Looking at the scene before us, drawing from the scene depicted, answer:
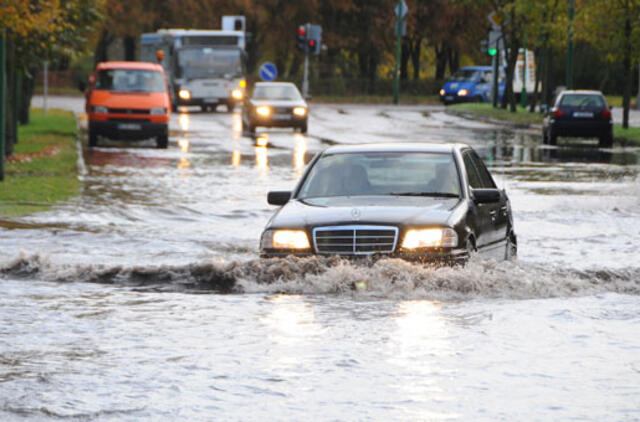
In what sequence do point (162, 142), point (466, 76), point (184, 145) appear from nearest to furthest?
point (162, 142) → point (184, 145) → point (466, 76)

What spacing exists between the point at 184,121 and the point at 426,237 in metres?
42.7

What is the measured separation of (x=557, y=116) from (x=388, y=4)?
166 ft

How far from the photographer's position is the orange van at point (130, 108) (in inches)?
1419

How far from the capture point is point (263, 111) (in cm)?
4528

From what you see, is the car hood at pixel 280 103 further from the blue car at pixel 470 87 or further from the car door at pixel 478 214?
the blue car at pixel 470 87

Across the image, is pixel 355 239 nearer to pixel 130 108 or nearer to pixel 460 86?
pixel 130 108

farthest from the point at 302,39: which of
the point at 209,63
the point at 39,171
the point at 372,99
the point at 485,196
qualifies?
the point at 485,196

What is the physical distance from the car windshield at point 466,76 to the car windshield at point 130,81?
141 feet

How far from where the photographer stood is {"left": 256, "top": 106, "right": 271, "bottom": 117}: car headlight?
45.2m

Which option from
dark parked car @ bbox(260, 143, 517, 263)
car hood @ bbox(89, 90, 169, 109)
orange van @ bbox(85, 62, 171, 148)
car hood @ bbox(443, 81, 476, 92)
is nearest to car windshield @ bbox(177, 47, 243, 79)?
car hood @ bbox(443, 81, 476, 92)

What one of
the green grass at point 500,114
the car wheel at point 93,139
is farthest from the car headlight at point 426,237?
the green grass at point 500,114

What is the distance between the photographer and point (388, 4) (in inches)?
3570

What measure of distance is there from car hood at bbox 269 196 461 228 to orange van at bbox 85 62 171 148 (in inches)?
956

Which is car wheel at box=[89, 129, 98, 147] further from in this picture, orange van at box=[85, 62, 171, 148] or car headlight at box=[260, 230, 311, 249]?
car headlight at box=[260, 230, 311, 249]
